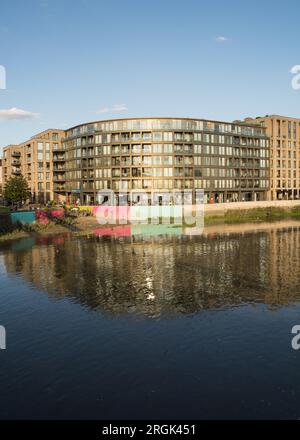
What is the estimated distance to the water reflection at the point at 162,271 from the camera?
34719mm

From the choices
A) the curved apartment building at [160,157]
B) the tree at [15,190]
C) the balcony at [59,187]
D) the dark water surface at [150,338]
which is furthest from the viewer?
the balcony at [59,187]

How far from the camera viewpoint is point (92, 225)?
87.3 metres

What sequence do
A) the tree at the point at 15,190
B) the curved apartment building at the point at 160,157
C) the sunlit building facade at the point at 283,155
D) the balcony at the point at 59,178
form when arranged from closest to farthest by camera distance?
the tree at the point at 15,190
the curved apartment building at the point at 160,157
the balcony at the point at 59,178
the sunlit building facade at the point at 283,155

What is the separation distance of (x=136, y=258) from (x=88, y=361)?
31003mm

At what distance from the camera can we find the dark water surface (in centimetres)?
1933

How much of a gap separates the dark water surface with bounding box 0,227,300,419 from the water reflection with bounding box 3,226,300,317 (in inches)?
7.8

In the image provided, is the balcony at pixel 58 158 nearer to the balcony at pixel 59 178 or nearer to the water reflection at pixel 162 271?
the balcony at pixel 59 178

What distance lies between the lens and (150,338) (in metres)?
26.7

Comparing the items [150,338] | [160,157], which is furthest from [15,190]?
[150,338]

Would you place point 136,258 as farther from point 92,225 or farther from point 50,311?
point 92,225

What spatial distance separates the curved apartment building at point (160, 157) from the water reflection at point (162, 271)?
44.9 m
